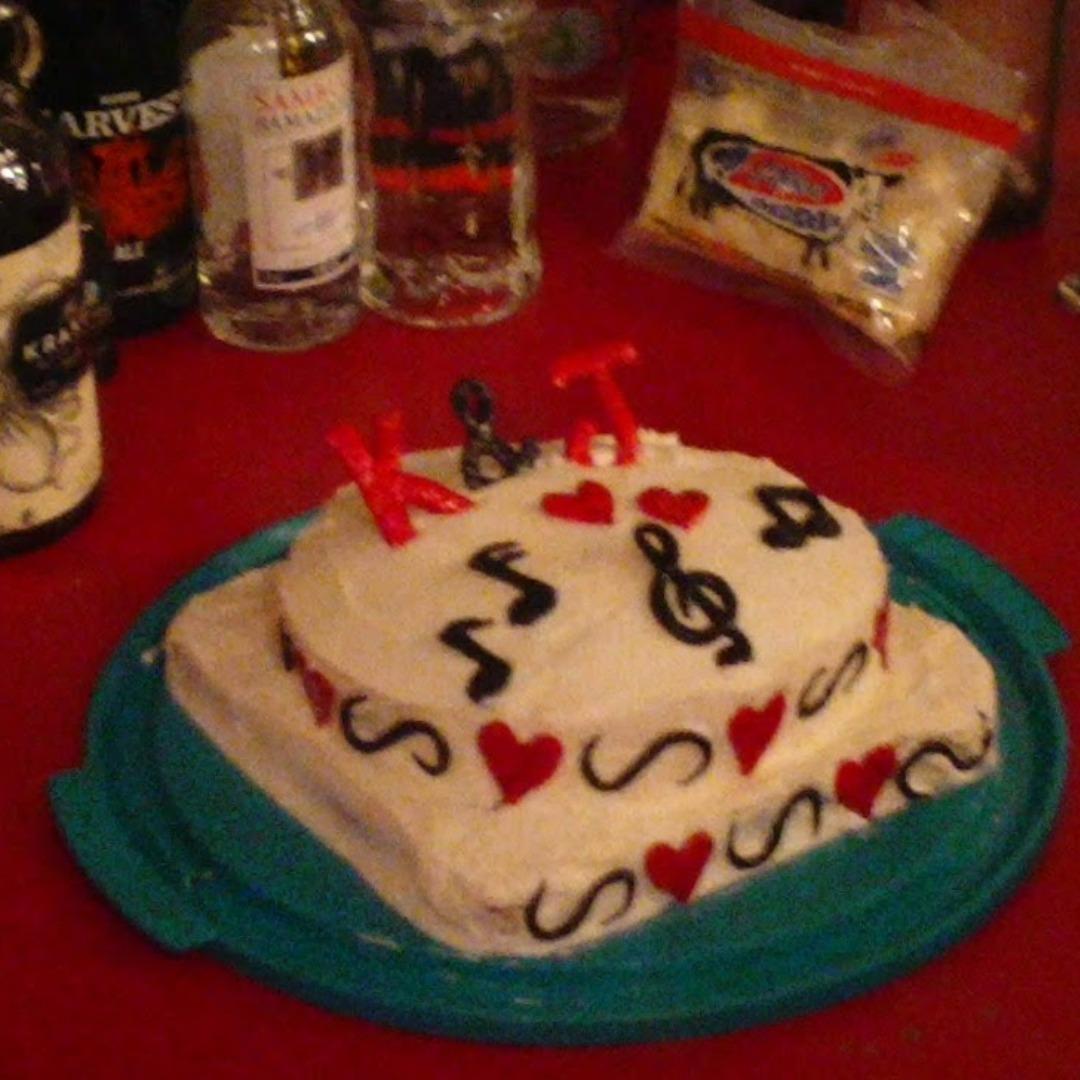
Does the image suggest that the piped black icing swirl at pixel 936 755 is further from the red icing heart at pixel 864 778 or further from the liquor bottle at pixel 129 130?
the liquor bottle at pixel 129 130

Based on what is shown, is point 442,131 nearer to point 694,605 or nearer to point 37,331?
point 37,331

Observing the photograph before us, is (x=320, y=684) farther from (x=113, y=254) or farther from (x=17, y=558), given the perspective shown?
(x=113, y=254)

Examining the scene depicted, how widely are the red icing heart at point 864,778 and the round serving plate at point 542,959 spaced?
0.01 meters

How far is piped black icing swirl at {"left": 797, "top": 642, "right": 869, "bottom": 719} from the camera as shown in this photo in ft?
2.29

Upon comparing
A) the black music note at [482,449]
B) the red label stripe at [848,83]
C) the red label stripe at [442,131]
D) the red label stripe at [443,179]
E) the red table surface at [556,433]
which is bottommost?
the red table surface at [556,433]

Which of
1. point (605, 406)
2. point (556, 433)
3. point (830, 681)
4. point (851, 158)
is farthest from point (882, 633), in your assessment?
point (851, 158)

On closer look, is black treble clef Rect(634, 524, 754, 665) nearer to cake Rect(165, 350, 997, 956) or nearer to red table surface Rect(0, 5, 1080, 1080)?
cake Rect(165, 350, 997, 956)

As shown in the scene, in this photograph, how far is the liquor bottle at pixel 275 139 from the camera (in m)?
0.97

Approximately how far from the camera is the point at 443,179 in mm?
1080

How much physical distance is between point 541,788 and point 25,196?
0.35 metres

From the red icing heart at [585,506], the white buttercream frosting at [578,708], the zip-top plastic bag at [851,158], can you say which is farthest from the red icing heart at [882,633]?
the zip-top plastic bag at [851,158]

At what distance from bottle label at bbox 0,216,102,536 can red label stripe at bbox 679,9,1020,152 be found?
1.36 feet

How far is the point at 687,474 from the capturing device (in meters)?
0.76

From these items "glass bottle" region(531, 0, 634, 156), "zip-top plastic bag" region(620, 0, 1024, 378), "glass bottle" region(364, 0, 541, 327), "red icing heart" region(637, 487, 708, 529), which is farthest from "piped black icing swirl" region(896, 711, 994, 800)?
"glass bottle" region(531, 0, 634, 156)
